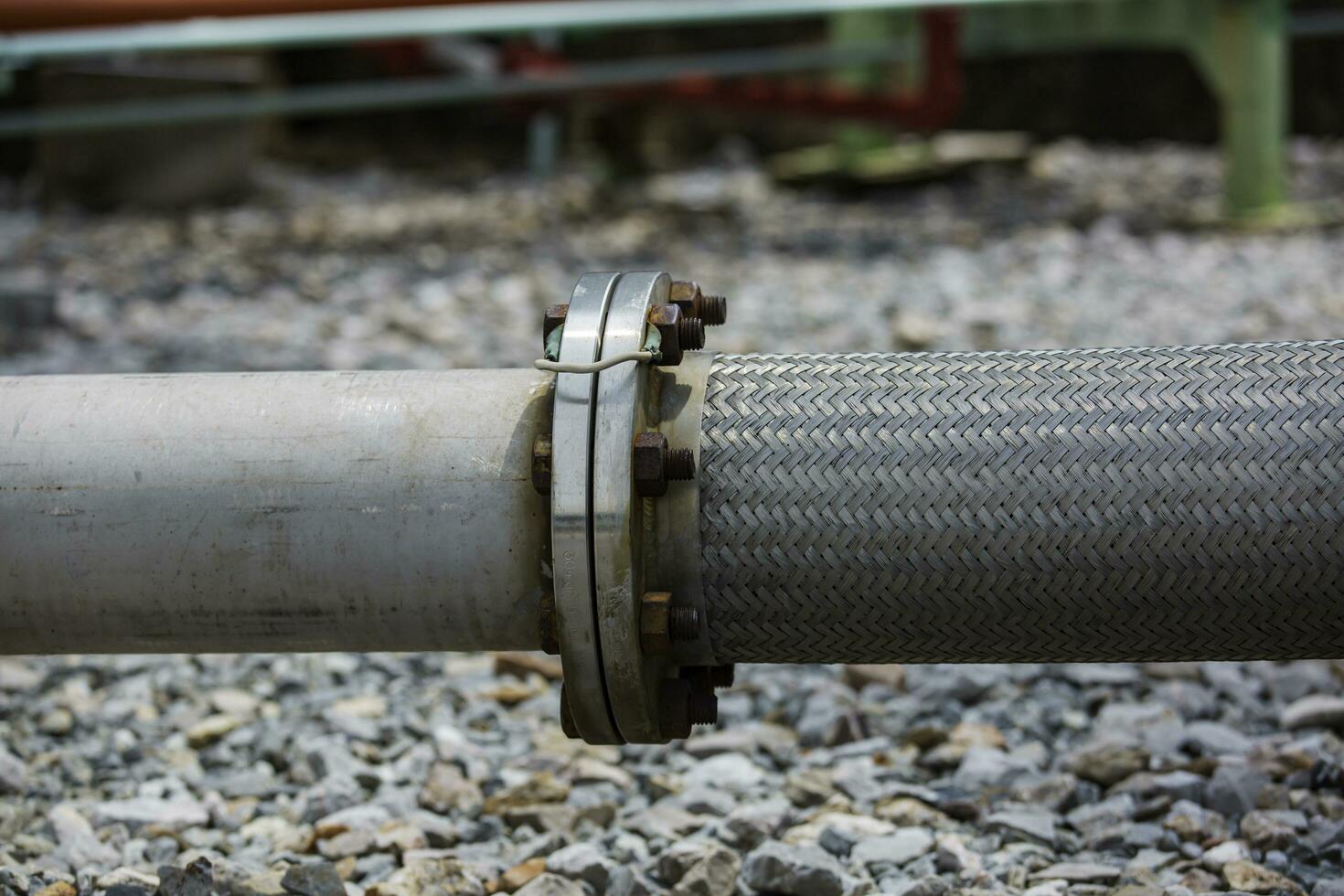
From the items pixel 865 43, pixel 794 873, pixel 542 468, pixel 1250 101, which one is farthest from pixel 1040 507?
pixel 865 43

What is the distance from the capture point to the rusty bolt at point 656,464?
1.18 meters

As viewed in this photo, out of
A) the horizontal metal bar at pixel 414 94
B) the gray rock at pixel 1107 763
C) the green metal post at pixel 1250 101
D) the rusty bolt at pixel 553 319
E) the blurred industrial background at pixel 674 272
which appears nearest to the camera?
the rusty bolt at pixel 553 319

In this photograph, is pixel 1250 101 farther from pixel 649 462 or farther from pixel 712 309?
pixel 649 462

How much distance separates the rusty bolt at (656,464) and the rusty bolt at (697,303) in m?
0.14

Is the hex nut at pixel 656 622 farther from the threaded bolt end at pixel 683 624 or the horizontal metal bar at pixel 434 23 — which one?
the horizontal metal bar at pixel 434 23

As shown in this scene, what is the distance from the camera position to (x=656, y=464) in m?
1.18

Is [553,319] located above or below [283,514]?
above

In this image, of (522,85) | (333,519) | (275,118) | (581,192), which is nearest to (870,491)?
(333,519)

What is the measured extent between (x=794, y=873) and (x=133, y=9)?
3.20 metres

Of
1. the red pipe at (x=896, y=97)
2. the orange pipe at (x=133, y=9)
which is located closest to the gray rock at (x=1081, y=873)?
the orange pipe at (x=133, y=9)

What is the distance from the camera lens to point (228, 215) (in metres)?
6.34

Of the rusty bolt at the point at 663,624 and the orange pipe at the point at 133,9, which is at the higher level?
the orange pipe at the point at 133,9

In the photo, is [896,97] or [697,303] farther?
[896,97]

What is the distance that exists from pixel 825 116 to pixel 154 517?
5.33 m
